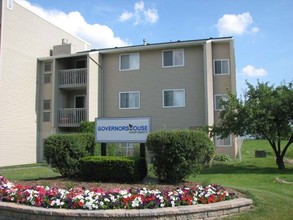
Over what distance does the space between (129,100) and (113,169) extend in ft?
52.6

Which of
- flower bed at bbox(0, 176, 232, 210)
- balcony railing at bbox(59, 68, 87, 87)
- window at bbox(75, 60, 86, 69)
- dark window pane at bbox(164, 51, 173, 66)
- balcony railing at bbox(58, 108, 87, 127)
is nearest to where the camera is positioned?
flower bed at bbox(0, 176, 232, 210)

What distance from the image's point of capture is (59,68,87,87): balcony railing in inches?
1057

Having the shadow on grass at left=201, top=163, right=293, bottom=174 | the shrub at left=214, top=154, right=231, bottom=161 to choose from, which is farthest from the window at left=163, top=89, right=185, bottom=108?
the shadow on grass at left=201, top=163, right=293, bottom=174

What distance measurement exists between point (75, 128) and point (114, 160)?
1787 cm

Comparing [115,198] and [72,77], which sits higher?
[72,77]

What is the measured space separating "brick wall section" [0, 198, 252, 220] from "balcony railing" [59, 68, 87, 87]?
20230 millimetres

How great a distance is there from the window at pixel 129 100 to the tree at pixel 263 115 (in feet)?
27.8

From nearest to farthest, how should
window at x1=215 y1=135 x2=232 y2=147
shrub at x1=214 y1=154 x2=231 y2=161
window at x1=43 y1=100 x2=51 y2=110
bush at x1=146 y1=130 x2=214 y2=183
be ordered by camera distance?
bush at x1=146 y1=130 x2=214 y2=183 → shrub at x1=214 y1=154 x2=231 y2=161 → window at x1=215 y1=135 x2=232 y2=147 → window at x1=43 y1=100 x2=51 y2=110

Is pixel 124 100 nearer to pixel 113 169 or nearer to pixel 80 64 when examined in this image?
pixel 80 64

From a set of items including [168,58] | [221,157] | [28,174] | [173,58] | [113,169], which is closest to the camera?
[113,169]

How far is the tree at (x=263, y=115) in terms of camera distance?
17.7m

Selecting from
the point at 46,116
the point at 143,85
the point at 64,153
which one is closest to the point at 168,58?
the point at 143,85

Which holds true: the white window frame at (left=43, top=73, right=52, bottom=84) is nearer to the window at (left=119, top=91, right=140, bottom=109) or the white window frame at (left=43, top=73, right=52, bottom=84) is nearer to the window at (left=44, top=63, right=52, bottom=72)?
the window at (left=44, top=63, right=52, bottom=72)

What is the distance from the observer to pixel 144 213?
6.42 m
